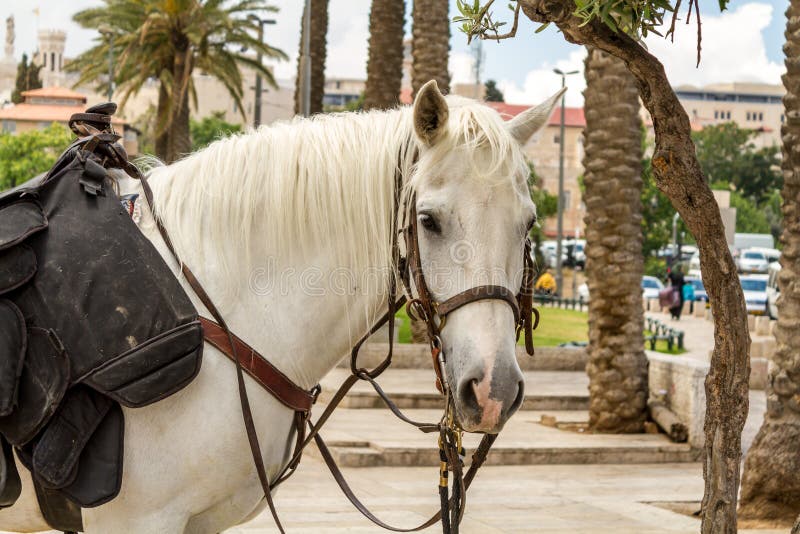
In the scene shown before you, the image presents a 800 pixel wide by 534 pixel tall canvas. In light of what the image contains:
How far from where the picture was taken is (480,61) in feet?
243

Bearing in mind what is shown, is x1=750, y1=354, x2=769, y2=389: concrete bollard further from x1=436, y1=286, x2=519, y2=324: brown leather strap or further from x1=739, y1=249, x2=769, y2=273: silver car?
x1=739, y1=249, x2=769, y2=273: silver car

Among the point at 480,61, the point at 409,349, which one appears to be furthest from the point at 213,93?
the point at 409,349

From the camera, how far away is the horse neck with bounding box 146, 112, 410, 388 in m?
3.19

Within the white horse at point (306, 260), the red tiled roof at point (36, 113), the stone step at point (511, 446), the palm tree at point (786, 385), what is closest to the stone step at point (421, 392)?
the stone step at point (511, 446)

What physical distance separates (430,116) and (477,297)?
1.87 feet

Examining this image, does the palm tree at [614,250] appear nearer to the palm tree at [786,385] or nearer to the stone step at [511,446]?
the stone step at [511,446]

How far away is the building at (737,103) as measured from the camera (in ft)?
584

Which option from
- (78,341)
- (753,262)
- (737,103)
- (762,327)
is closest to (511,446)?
(78,341)

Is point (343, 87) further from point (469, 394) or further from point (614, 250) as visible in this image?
point (469, 394)

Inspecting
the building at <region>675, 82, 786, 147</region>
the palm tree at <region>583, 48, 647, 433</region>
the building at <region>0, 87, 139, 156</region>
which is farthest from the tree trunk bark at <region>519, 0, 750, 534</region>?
the building at <region>675, 82, 786, 147</region>

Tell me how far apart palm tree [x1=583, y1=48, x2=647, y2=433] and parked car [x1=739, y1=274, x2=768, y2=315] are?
22.5 meters

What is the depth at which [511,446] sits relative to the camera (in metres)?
9.62

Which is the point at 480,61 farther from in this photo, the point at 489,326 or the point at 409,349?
the point at 489,326

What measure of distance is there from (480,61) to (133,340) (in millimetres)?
72740
